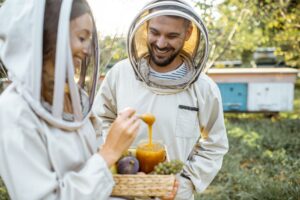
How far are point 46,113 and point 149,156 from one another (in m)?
0.56

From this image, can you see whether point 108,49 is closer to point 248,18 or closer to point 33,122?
point 33,122

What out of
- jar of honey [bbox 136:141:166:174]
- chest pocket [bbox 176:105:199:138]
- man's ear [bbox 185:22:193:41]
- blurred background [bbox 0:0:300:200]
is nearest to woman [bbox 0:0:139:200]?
jar of honey [bbox 136:141:166:174]

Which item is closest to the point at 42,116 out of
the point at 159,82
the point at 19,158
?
the point at 19,158

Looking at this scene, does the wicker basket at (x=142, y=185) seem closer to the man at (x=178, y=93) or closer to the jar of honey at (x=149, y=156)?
the jar of honey at (x=149, y=156)

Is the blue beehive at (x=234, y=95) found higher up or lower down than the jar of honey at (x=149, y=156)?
lower down

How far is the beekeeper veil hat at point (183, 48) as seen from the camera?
1.96 meters

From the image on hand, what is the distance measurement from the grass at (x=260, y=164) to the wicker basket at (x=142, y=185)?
2652 mm

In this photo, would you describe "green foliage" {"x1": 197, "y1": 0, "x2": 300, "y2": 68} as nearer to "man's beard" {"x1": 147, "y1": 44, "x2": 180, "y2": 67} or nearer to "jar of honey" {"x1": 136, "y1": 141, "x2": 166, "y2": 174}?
"man's beard" {"x1": 147, "y1": 44, "x2": 180, "y2": 67}

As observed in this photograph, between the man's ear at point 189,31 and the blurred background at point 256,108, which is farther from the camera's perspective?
Result: the blurred background at point 256,108

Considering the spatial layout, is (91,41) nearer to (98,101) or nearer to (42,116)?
(42,116)

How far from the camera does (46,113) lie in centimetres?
124

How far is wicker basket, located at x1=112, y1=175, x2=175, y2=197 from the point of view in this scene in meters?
1.42

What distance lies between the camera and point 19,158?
1.22m

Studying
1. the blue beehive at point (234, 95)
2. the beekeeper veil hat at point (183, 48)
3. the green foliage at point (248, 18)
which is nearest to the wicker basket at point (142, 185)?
the beekeeper veil hat at point (183, 48)
